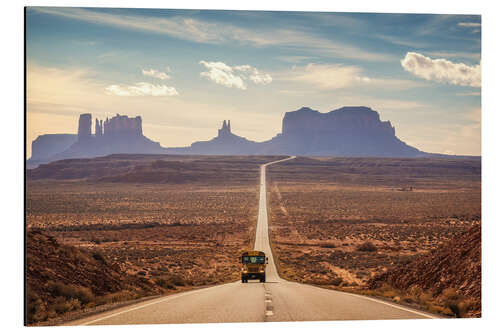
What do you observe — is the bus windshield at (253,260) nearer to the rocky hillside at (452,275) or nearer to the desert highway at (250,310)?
the rocky hillside at (452,275)

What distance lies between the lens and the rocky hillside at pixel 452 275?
15.1m

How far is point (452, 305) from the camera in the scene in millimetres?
14422

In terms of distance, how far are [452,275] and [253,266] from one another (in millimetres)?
13195

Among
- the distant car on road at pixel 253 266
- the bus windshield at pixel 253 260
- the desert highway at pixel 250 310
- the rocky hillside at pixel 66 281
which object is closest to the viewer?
the desert highway at pixel 250 310

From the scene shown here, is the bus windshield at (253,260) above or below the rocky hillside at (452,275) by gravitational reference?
below

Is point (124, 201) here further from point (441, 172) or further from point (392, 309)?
point (441, 172)

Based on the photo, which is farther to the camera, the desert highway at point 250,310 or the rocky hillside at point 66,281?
the rocky hillside at point 66,281

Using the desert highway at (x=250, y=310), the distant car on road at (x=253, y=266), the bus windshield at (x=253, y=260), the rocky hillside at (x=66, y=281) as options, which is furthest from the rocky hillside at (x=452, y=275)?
the rocky hillside at (x=66, y=281)

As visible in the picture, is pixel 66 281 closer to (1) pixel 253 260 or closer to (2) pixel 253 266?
(2) pixel 253 266

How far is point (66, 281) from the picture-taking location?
16.1 meters

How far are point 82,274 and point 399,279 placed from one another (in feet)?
43.3

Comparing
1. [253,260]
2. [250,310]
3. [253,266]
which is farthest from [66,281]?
[253,260]

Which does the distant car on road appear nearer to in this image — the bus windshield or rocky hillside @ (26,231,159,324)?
the bus windshield

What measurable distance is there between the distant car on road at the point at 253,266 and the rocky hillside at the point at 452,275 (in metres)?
8.06
